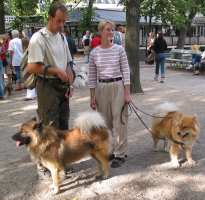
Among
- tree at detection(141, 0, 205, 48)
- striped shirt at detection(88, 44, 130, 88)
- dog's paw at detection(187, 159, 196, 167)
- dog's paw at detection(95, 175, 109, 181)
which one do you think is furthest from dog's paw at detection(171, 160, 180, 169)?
tree at detection(141, 0, 205, 48)

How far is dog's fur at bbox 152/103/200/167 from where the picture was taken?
587cm

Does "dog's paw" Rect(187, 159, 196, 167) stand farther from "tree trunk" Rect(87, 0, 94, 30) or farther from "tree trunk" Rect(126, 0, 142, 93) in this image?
"tree trunk" Rect(87, 0, 94, 30)

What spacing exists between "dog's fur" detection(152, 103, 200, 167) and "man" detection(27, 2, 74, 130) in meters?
1.55

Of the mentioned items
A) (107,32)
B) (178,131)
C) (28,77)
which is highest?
(107,32)

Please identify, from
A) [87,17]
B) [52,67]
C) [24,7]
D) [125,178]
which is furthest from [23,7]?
[125,178]

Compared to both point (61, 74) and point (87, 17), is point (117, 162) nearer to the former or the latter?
point (61, 74)

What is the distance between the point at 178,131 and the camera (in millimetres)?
5887

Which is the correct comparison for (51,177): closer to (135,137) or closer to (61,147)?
(61,147)

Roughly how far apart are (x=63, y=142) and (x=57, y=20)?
1.49 metres

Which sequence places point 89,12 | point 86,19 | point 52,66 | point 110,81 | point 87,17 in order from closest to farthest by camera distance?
point 52,66 → point 110,81 → point 89,12 → point 87,17 → point 86,19

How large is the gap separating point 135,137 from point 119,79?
2154 millimetres

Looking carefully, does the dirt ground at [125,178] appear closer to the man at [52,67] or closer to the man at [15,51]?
the man at [52,67]

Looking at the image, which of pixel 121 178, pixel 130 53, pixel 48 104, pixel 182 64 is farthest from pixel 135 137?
pixel 182 64

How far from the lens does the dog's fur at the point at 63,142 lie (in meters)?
4.97
